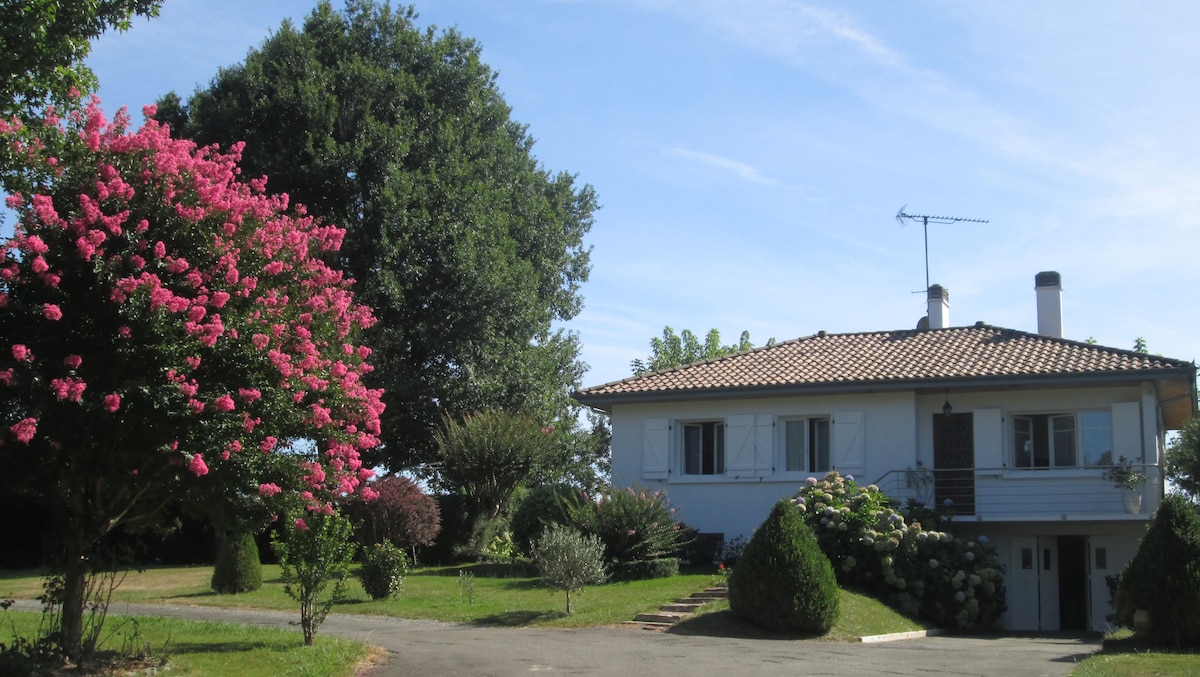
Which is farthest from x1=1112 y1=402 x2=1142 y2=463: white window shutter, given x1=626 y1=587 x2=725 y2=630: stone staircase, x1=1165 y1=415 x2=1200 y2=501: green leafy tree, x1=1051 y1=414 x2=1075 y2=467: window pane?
x1=626 y1=587 x2=725 y2=630: stone staircase

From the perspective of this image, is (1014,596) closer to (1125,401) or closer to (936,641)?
(1125,401)

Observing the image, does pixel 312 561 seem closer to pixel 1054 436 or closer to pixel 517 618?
pixel 517 618

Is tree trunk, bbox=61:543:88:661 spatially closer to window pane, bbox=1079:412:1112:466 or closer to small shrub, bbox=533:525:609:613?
small shrub, bbox=533:525:609:613

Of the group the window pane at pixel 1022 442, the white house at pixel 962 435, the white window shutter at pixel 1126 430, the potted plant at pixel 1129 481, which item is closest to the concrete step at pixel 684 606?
the white house at pixel 962 435

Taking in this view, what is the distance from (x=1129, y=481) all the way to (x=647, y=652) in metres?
12.1

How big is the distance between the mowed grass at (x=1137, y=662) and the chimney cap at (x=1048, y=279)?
1346cm

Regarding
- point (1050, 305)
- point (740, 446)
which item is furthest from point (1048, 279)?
→ point (740, 446)

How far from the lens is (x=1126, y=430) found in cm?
2255

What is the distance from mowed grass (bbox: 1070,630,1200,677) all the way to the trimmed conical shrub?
3826mm

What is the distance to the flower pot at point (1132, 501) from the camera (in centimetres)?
2191

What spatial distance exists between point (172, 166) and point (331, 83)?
73.0 ft

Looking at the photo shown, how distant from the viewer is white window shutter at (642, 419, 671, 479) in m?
25.7

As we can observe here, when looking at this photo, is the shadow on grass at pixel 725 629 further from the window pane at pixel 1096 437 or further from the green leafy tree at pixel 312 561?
the window pane at pixel 1096 437

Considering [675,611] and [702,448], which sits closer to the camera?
[675,611]
